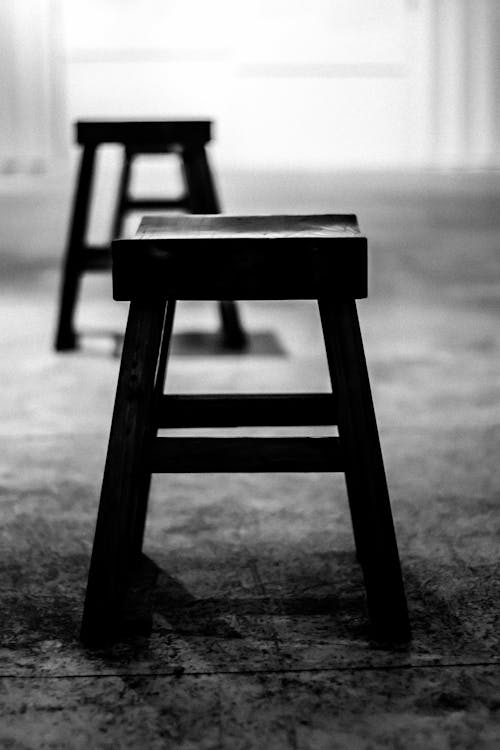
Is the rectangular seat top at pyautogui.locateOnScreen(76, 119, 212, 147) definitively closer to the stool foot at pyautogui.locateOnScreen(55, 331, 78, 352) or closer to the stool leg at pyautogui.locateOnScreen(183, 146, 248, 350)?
the stool leg at pyautogui.locateOnScreen(183, 146, 248, 350)

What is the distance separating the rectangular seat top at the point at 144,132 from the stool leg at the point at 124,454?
1603 mm

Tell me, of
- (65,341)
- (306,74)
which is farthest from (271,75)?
(65,341)

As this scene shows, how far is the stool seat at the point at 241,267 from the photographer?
129 centimetres

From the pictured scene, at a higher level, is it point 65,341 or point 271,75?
point 271,75

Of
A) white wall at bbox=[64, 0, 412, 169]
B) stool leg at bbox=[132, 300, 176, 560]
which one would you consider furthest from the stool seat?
white wall at bbox=[64, 0, 412, 169]

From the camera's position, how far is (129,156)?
10.3ft

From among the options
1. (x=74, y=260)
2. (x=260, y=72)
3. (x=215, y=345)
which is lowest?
(x=215, y=345)

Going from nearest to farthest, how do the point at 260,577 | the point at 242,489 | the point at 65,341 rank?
the point at 260,577 → the point at 242,489 → the point at 65,341

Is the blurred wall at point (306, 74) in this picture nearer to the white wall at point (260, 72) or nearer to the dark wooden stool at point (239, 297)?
the white wall at point (260, 72)

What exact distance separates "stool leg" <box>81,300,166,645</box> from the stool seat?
3 centimetres

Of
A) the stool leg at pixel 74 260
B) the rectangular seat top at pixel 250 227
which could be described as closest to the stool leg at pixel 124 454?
the rectangular seat top at pixel 250 227

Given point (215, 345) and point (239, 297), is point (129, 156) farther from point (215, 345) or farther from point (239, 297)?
point (239, 297)

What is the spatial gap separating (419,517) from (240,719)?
2.27 ft

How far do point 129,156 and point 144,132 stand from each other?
11.3 inches
